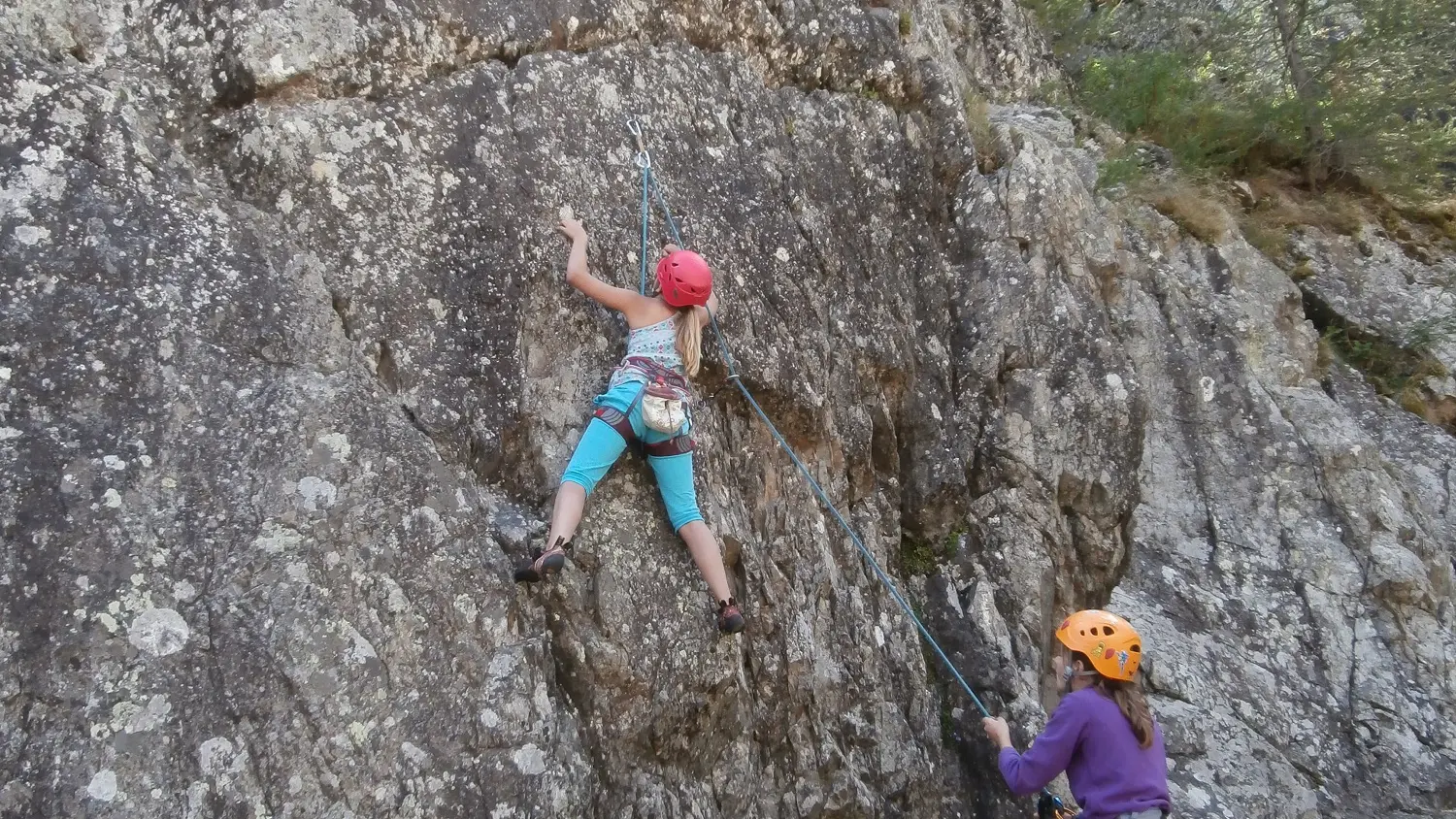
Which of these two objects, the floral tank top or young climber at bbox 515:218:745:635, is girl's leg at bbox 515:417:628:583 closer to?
young climber at bbox 515:218:745:635

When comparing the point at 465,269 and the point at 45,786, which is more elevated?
the point at 465,269

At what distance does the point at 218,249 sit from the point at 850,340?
4405mm

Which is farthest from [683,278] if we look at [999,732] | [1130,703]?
[1130,703]

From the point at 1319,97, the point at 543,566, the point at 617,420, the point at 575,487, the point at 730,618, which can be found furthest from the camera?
the point at 1319,97

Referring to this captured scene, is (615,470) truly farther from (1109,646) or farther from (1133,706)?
(1133,706)

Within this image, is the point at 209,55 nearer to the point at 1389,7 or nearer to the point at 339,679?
the point at 339,679

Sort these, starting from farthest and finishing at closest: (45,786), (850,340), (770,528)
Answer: (850,340) → (770,528) → (45,786)

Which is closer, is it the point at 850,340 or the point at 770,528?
the point at 770,528

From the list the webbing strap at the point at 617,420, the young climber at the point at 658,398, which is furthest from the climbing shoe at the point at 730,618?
the webbing strap at the point at 617,420

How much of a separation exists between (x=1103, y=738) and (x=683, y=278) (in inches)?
129

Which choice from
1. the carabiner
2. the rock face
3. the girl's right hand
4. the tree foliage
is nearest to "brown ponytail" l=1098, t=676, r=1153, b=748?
the rock face

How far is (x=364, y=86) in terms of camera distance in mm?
5301

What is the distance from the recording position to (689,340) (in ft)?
18.0

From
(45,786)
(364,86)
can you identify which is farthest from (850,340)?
(45,786)
